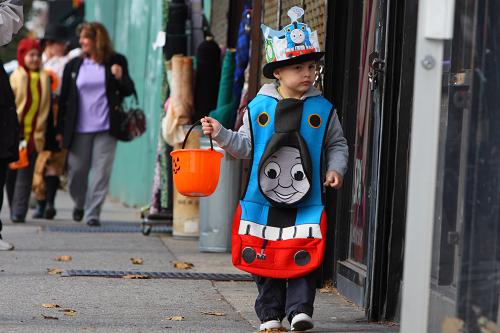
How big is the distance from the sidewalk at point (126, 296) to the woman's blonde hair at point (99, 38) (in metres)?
2.25

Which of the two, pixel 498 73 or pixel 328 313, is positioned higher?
pixel 498 73

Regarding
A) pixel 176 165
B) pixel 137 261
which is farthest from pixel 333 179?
pixel 137 261

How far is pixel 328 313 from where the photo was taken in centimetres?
685

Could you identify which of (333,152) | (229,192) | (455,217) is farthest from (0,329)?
(229,192)

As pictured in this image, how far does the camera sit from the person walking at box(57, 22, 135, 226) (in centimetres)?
1256

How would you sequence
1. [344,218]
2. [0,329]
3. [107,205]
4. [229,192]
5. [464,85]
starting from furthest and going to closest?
1. [107,205]
2. [229,192]
3. [344,218]
4. [0,329]
5. [464,85]

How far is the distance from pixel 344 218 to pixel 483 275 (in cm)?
295

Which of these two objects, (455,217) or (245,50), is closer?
(455,217)

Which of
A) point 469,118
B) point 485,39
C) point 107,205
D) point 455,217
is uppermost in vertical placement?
point 485,39

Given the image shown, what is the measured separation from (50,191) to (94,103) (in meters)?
1.63

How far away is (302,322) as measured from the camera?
19.3 feet

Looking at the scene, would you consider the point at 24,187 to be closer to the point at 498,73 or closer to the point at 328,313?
the point at 328,313

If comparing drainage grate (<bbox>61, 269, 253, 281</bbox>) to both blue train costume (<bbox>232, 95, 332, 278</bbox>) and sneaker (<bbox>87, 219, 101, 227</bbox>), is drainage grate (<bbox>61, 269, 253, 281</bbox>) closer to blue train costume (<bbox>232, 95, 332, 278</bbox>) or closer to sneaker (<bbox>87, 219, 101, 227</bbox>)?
blue train costume (<bbox>232, 95, 332, 278</bbox>)

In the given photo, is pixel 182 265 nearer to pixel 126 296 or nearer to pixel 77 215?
pixel 126 296
